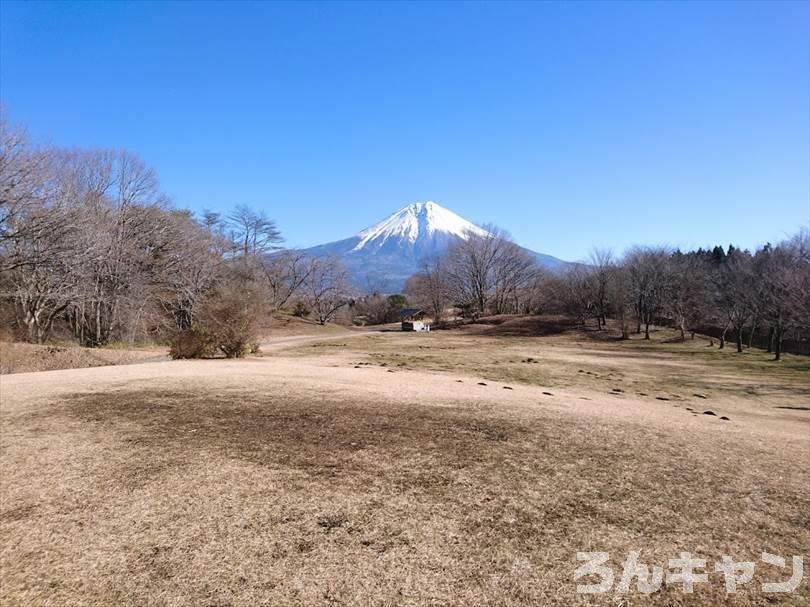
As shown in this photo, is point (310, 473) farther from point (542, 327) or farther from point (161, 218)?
point (542, 327)

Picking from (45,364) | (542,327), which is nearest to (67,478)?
(45,364)

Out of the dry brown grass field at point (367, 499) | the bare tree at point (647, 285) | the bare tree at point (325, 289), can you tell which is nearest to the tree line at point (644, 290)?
the bare tree at point (647, 285)

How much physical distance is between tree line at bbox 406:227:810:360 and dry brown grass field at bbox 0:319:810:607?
25761 mm

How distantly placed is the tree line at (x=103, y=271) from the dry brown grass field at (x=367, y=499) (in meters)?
10.3

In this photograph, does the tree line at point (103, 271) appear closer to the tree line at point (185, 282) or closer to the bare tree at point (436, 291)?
the tree line at point (185, 282)

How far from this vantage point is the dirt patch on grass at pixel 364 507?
118 inches

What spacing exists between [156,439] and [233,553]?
10.7ft

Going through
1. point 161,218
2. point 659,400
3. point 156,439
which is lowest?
point 659,400

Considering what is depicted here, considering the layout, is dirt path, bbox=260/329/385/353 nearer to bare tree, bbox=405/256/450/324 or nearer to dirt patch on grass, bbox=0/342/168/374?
dirt patch on grass, bbox=0/342/168/374

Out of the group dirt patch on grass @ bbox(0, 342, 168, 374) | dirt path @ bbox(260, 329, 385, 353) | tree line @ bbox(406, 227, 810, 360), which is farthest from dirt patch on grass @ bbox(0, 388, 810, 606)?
tree line @ bbox(406, 227, 810, 360)

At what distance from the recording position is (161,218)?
3133 centimetres

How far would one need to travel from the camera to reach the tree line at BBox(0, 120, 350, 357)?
18938mm

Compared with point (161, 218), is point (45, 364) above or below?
below

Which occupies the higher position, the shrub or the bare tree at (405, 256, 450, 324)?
the bare tree at (405, 256, 450, 324)
